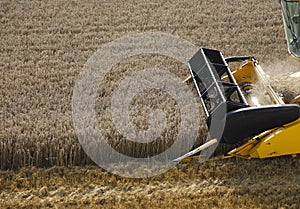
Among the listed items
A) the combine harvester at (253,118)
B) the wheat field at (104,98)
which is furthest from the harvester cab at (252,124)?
the wheat field at (104,98)

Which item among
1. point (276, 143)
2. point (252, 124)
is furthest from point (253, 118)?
point (276, 143)

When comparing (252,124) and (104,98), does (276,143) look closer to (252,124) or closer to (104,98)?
(252,124)

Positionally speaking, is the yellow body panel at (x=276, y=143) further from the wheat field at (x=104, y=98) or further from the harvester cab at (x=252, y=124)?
the wheat field at (x=104, y=98)

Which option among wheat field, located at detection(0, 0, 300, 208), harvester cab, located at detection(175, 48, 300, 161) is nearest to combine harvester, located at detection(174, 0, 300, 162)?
harvester cab, located at detection(175, 48, 300, 161)

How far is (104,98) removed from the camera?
6.23 m

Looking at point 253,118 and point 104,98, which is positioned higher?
point 104,98

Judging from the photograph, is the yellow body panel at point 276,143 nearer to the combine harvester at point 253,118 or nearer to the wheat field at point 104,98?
the combine harvester at point 253,118

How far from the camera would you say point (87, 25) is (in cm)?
818

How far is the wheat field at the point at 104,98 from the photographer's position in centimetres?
489

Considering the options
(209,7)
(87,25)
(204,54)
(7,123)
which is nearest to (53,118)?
(7,123)

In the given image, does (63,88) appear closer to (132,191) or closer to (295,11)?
(132,191)

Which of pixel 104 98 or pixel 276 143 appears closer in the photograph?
pixel 276 143

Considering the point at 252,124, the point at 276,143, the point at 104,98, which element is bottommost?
the point at 276,143

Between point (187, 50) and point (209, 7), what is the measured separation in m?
1.73
